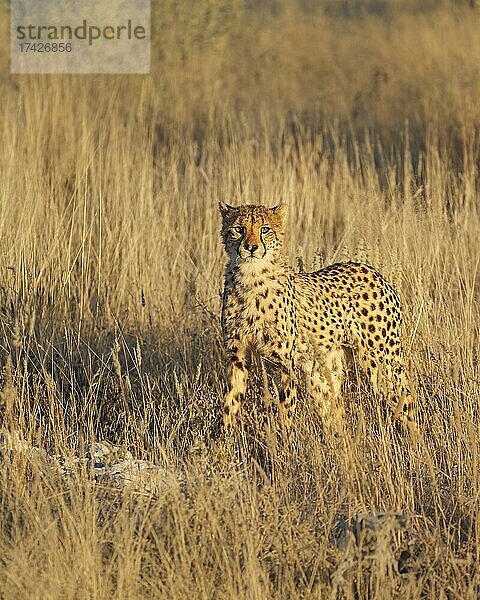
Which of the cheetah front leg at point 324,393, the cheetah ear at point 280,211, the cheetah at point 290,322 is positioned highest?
the cheetah ear at point 280,211

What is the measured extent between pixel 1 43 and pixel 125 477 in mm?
6370

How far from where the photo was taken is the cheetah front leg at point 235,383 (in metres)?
3.53

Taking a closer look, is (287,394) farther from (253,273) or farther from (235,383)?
(253,273)

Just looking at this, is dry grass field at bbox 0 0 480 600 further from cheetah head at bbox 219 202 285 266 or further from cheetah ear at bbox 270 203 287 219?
cheetah ear at bbox 270 203 287 219

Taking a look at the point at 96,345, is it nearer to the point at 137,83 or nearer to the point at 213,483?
the point at 213,483

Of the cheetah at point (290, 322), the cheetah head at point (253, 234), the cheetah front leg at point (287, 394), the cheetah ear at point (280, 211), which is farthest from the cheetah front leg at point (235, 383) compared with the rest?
the cheetah ear at point (280, 211)

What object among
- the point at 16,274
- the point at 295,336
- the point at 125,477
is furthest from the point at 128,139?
the point at 125,477

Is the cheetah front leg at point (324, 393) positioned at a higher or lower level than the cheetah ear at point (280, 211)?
lower

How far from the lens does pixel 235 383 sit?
11.7ft

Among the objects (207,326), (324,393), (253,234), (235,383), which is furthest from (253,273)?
(207,326)

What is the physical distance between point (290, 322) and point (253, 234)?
319 millimetres

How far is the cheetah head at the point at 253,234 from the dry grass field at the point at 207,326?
1.66ft

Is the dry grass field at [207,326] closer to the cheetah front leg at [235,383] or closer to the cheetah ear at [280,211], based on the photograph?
the cheetah front leg at [235,383]

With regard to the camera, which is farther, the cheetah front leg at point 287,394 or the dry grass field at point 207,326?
the cheetah front leg at point 287,394
